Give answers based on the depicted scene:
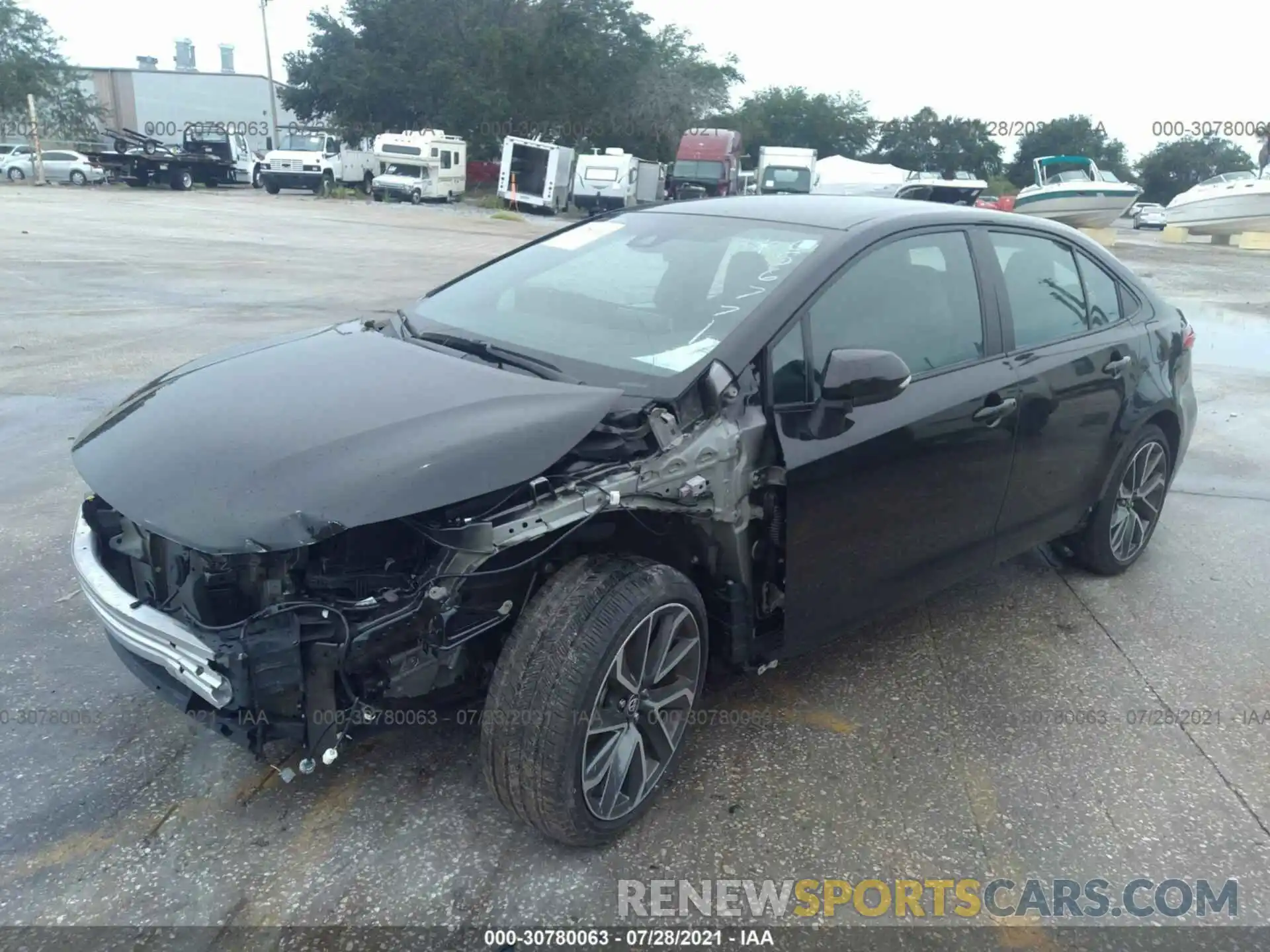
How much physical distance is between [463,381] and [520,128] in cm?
4781

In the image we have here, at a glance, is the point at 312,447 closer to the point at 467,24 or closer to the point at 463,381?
the point at 463,381

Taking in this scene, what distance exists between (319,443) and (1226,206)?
102 feet

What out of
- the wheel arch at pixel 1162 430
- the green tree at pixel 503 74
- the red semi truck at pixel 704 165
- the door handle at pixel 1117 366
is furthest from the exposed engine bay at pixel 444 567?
the green tree at pixel 503 74

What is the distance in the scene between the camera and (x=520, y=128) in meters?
47.3

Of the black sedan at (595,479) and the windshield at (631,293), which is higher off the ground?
the windshield at (631,293)

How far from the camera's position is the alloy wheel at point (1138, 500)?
430 cm

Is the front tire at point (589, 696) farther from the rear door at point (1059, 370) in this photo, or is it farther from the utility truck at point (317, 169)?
the utility truck at point (317, 169)

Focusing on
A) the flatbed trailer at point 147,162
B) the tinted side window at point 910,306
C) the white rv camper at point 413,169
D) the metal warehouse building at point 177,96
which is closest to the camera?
the tinted side window at point 910,306

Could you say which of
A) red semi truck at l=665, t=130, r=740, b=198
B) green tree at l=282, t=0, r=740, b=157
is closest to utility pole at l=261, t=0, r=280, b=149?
green tree at l=282, t=0, r=740, b=157

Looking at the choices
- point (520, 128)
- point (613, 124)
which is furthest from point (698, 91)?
point (520, 128)

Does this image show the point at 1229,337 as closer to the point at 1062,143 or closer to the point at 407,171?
the point at 407,171

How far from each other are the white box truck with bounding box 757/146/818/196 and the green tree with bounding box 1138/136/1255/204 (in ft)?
199

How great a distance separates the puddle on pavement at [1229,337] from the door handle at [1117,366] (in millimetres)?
6509

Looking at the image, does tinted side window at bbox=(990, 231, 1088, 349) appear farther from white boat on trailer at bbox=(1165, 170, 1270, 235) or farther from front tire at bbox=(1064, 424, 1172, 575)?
white boat on trailer at bbox=(1165, 170, 1270, 235)
